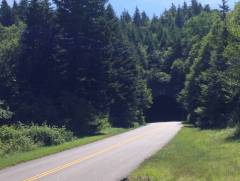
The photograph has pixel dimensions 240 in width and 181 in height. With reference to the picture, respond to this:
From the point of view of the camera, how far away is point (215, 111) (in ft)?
181

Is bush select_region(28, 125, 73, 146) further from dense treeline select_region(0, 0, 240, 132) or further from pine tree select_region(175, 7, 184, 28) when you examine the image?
pine tree select_region(175, 7, 184, 28)

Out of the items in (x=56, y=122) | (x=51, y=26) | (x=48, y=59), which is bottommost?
(x=56, y=122)

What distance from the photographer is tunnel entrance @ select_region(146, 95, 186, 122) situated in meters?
132

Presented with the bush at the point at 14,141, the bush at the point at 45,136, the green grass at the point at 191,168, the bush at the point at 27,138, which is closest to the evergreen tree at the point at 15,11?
the bush at the point at 27,138

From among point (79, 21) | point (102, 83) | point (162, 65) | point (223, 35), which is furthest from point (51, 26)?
point (162, 65)

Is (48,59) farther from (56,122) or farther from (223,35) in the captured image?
(223,35)

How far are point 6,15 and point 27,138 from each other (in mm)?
85797

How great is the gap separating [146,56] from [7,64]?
75.6m

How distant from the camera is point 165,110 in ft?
438

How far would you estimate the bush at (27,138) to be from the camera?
34438mm

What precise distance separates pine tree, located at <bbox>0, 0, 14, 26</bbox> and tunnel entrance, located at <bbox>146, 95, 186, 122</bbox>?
3889 cm

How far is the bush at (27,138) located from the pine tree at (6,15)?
76672 millimetres

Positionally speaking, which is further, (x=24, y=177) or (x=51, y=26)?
(x=51, y=26)

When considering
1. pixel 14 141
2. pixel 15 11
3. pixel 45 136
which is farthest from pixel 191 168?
pixel 15 11
